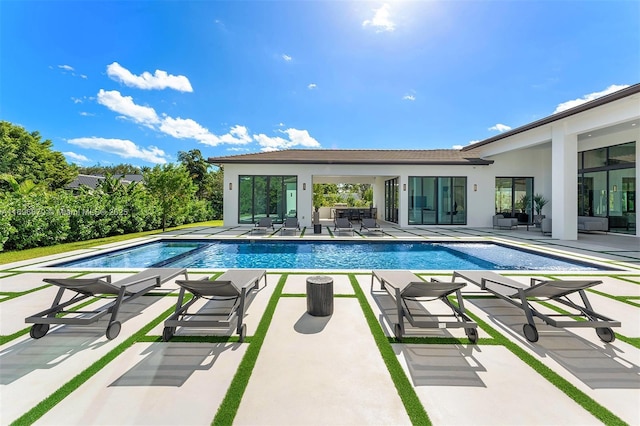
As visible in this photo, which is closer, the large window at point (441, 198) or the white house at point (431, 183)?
the white house at point (431, 183)

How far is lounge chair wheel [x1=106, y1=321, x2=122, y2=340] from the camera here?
10.7ft

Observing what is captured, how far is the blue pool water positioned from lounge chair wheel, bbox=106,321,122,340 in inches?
161

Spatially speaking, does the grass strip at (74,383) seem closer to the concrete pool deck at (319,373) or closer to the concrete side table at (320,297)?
the concrete pool deck at (319,373)

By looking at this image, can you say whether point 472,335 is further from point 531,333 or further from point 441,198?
point 441,198

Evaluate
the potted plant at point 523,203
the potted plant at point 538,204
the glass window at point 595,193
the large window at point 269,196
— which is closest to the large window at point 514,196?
the potted plant at point 523,203

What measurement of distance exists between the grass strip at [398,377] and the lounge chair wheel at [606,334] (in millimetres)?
2647

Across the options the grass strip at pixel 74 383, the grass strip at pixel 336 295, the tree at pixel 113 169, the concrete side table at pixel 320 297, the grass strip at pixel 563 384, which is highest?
the tree at pixel 113 169

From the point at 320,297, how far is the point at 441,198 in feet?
49.1

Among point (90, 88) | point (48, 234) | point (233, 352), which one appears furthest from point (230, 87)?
point (233, 352)

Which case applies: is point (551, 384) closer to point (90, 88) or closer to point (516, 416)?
point (516, 416)

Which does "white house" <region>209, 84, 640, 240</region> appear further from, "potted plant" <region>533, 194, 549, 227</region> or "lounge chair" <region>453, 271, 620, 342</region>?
"lounge chair" <region>453, 271, 620, 342</region>

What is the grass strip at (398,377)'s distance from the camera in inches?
81.8

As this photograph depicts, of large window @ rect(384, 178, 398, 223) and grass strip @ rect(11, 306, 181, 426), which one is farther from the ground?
large window @ rect(384, 178, 398, 223)

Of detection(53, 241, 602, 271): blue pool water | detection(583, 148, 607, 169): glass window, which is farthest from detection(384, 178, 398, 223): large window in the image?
detection(583, 148, 607, 169): glass window
